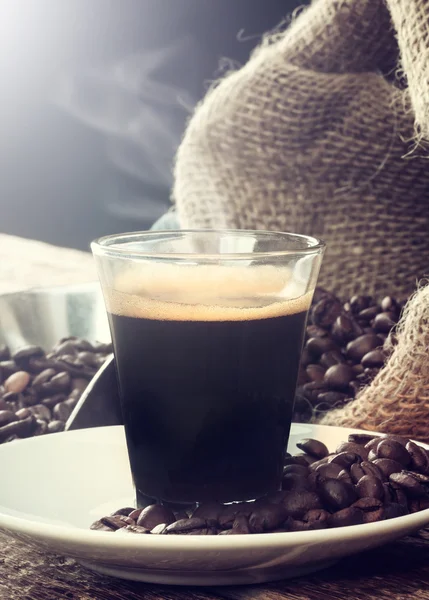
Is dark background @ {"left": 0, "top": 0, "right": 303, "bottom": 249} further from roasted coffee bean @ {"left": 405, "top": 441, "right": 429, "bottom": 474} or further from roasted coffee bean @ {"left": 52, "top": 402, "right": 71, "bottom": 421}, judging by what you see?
roasted coffee bean @ {"left": 405, "top": 441, "right": 429, "bottom": 474}

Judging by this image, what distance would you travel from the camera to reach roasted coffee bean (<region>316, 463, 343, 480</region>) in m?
0.73

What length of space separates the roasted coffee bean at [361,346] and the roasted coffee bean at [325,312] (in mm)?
107

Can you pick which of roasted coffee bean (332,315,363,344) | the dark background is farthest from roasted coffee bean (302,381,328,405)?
the dark background

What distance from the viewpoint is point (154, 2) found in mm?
2602

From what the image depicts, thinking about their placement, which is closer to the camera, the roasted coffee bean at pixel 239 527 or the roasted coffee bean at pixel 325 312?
the roasted coffee bean at pixel 239 527

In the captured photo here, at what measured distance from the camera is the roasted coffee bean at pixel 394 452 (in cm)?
76

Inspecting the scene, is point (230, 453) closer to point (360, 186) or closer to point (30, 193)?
point (360, 186)

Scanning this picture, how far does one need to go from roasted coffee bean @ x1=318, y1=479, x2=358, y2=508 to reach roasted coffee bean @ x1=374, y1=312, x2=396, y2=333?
2.05ft

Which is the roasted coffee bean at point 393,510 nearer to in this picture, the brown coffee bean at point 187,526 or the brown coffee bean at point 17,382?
the brown coffee bean at point 187,526

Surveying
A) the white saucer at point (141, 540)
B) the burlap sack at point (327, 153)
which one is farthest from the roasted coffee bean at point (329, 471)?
the burlap sack at point (327, 153)

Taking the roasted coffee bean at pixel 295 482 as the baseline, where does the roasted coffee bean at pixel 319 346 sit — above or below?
below

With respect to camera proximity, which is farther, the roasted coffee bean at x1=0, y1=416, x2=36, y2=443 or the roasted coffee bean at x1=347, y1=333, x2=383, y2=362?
the roasted coffee bean at x1=347, y1=333, x2=383, y2=362

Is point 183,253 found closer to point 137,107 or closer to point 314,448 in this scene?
point 314,448

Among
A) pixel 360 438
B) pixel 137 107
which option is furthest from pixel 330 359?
pixel 137 107
